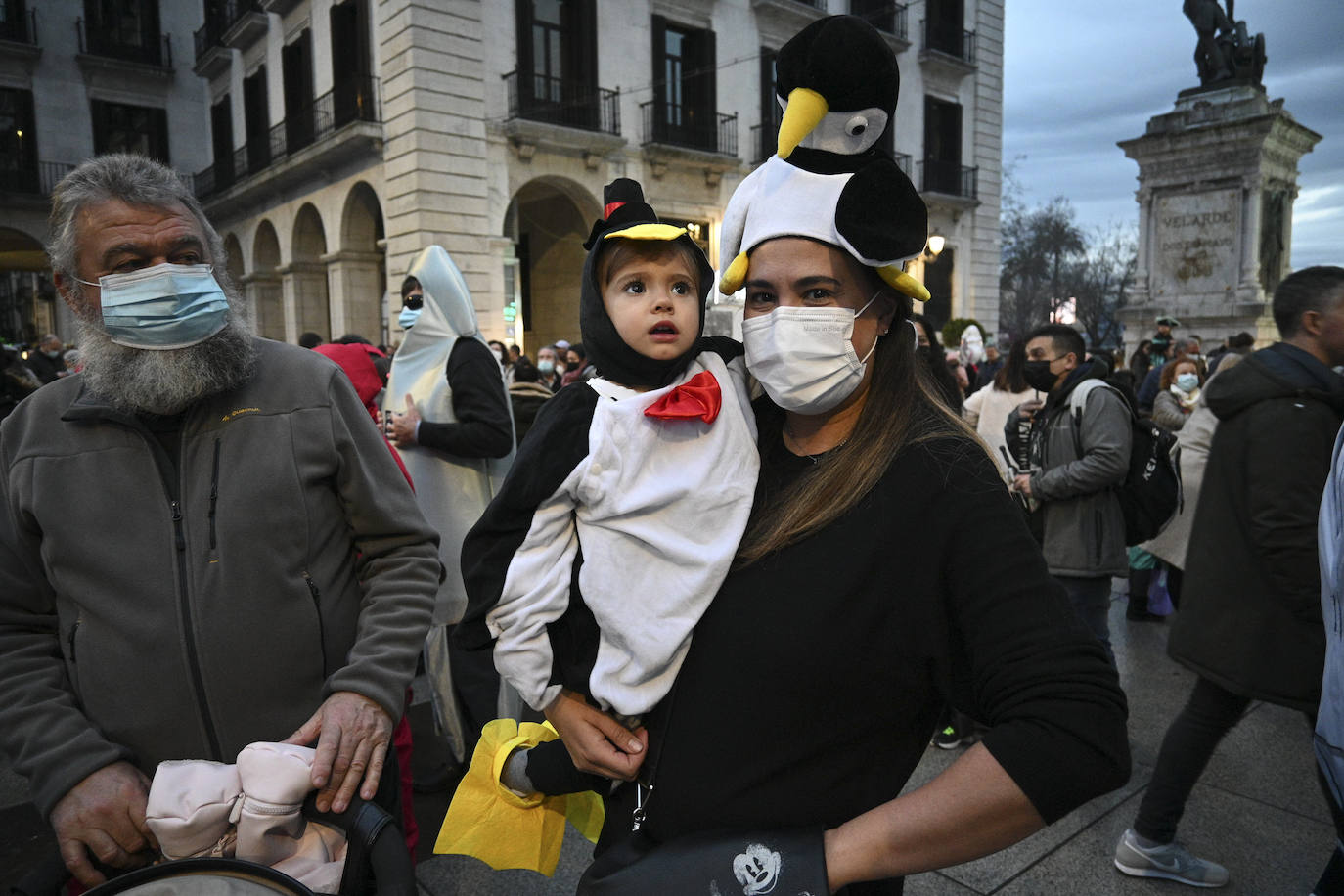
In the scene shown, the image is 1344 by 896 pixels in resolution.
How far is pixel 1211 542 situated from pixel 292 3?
821 inches

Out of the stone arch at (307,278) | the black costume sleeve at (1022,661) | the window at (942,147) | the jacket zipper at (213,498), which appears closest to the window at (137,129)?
the stone arch at (307,278)

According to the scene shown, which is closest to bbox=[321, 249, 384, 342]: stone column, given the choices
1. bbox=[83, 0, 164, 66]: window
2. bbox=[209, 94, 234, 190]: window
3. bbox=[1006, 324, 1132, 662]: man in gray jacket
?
bbox=[209, 94, 234, 190]: window

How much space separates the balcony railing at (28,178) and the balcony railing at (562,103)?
13.4 meters

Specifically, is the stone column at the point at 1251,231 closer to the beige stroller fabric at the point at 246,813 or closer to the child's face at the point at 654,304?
the child's face at the point at 654,304

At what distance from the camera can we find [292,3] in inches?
722

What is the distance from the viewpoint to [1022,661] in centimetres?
114

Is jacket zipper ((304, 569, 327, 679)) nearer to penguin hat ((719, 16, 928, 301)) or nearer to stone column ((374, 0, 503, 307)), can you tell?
penguin hat ((719, 16, 928, 301))

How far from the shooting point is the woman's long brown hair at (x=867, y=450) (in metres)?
1.33

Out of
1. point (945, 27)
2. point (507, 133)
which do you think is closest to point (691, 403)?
point (507, 133)

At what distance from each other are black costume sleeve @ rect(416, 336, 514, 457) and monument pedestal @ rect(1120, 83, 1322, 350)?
15891 mm

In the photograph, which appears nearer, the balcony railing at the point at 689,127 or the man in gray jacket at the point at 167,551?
the man in gray jacket at the point at 167,551

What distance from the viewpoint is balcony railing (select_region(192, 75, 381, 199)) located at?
15742 millimetres

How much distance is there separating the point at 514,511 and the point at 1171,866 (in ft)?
9.20

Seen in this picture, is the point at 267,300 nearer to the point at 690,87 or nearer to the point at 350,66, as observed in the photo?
the point at 350,66
